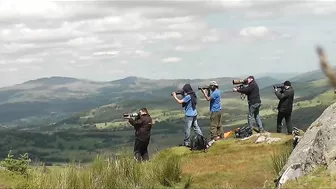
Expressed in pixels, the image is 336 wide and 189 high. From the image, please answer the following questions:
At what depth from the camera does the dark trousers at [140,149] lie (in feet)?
68.0

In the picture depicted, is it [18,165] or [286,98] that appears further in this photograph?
[286,98]

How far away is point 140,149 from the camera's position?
68.9 feet

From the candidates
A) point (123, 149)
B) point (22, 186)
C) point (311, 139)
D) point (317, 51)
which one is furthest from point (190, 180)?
point (317, 51)

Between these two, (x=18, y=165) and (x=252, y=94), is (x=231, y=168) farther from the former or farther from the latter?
(x=18, y=165)

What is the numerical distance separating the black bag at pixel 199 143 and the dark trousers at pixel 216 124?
151cm

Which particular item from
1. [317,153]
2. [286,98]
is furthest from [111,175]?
[286,98]

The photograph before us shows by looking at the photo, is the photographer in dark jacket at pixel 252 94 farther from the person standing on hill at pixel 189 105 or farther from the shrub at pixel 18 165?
the shrub at pixel 18 165

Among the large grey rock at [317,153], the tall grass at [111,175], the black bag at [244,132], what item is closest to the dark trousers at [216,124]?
the black bag at [244,132]

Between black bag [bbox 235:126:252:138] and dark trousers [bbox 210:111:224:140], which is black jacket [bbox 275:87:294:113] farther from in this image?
dark trousers [bbox 210:111:224:140]

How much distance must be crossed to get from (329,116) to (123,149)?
735cm

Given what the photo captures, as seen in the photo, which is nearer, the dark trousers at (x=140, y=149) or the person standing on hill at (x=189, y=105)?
the dark trousers at (x=140, y=149)

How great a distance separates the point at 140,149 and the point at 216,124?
5485 mm

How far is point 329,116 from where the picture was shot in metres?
13.3

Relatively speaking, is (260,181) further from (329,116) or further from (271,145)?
(271,145)
